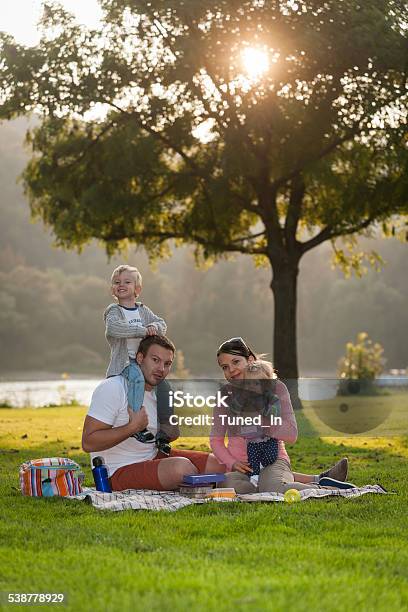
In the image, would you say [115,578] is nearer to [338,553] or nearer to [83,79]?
[338,553]

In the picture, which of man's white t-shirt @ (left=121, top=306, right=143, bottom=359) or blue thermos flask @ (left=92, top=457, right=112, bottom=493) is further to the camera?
man's white t-shirt @ (left=121, top=306, right=143, bottom=359)

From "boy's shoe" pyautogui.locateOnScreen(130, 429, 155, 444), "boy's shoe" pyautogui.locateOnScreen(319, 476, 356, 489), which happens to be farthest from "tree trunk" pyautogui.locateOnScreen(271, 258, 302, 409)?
"boy's shoe" pyautogui.locateOnScreen(130, 429, 155, 444)

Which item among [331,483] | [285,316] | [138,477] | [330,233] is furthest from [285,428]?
[330,233]

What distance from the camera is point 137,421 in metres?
7.35

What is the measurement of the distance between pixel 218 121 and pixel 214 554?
15.9 meters

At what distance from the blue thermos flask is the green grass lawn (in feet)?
1.01

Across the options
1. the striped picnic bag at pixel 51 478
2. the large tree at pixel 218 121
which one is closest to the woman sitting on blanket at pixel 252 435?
the striped picnic bag at pixel 51 478

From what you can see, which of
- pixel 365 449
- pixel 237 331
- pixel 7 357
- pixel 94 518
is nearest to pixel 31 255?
pixel 7 357

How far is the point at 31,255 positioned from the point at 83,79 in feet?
208

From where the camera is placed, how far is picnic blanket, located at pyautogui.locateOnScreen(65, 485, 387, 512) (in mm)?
6945

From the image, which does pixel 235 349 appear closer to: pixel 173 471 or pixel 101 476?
pixel 173 471

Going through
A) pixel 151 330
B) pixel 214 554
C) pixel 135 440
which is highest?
pixel 151 330

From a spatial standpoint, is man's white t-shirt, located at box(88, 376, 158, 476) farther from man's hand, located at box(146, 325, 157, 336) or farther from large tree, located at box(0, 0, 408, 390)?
large tree, located at box(0, 0, 408, 390)

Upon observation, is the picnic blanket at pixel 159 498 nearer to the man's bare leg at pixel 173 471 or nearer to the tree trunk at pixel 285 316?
the man's bare leg at pixel 173 471
